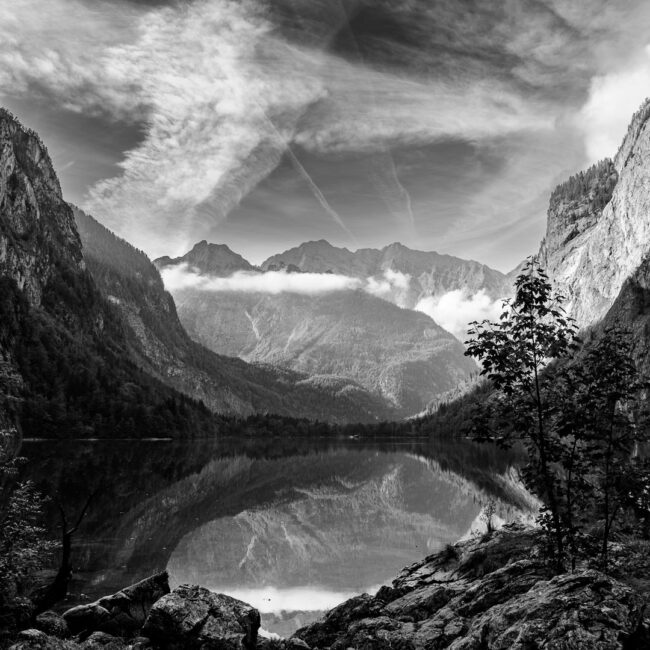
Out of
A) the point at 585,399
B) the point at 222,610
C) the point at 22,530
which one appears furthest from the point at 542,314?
the point at 22,530

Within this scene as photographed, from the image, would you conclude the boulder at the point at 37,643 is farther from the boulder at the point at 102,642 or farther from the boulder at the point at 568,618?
the boulder at the point at 568,618

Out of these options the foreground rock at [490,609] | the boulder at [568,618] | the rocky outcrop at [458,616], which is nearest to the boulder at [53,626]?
the rocky outcrop at [458,616]


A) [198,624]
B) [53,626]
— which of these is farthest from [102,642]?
[198,624]

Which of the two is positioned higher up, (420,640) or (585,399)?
(585,399)

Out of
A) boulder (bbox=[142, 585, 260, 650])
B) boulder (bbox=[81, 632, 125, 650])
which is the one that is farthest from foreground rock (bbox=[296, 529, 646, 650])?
boulder (bbox=[81, 632, 125, 650])

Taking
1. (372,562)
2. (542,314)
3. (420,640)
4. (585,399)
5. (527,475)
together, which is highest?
(542,314)

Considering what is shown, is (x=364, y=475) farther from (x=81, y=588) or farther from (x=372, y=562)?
(x=81, y=588)
